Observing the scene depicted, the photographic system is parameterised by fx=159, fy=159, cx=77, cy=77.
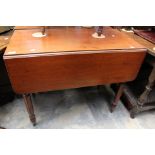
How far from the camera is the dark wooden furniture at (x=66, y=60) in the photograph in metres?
1.00

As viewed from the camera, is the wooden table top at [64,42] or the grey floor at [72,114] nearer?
the wooden table top at [64,42]

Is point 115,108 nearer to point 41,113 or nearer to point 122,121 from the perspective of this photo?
point 122,121

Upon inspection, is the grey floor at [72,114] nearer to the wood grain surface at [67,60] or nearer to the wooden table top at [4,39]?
the wood grain surface at [67,60]

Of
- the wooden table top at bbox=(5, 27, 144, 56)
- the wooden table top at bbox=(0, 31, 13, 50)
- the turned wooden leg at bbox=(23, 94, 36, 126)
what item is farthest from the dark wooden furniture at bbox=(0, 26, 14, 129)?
the turned wooden leg at bbox=(23, 94, 36, 126)

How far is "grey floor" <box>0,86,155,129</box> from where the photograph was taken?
1480 millimetres

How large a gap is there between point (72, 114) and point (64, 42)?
0.77 m

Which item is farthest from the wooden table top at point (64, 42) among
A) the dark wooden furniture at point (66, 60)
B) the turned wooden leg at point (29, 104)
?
the turned wooden leg at point (29, 104)

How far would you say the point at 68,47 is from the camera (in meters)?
1.08

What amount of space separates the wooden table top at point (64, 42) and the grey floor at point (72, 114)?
75 cm

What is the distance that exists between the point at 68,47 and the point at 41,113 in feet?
2.64

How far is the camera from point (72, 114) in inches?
→ 62.8

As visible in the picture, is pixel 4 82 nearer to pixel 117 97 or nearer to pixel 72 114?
pixel 72 114
